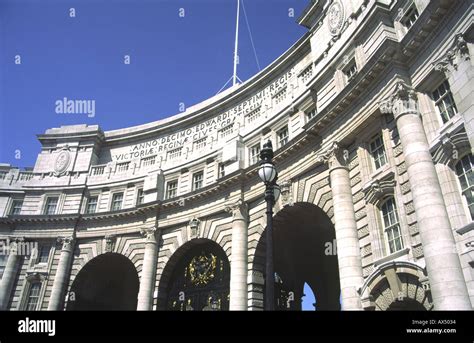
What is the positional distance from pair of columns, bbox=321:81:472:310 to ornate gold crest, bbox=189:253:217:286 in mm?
12952

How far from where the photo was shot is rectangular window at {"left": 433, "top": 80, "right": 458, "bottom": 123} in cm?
1485

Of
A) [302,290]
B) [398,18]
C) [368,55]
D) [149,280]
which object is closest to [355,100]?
[368,55]

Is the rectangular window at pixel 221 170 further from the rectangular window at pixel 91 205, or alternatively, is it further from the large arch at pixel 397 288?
the large arch at pixel 397 288

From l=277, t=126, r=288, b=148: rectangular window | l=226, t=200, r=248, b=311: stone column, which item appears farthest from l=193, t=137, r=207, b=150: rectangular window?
l=277, t=126, r=288, b=148: rectangular window

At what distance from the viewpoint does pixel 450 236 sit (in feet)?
43.4

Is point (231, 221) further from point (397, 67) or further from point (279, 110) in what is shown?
point (397, 67)

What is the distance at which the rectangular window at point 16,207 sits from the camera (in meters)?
37.3

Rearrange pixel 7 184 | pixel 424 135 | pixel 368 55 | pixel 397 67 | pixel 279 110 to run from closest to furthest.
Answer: pixel 424 135 → pixel 397 67 → pixel 368 55 → pixel 279 110 → pixel 7 184

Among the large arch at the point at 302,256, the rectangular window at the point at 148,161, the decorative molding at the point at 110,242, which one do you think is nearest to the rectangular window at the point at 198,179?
the rectangular window at the point at 148,161

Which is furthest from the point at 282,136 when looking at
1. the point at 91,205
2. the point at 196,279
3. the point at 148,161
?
the point at 91,205

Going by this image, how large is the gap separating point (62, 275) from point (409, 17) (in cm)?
3231

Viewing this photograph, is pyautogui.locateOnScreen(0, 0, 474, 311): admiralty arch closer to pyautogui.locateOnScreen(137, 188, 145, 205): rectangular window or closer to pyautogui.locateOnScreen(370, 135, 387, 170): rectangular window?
pyautogui.locateOnScreen(370, 135, 387, 170): rectangular window

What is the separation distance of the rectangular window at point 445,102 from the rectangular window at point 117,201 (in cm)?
2820

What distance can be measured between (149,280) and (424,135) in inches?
896
